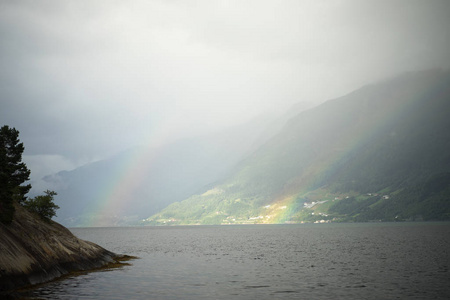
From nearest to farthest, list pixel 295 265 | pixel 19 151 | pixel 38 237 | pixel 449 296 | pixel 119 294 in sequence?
pixel 449 296, pixel 119 294, pixel 38 237, pixel 19 151, pixel 295 265

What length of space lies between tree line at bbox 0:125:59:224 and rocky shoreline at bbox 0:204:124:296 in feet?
9.16

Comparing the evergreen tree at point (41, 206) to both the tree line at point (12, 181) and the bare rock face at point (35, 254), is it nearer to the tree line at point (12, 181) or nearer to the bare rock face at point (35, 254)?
the tree line at point (12, 181)

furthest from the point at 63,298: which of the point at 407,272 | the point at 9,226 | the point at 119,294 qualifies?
the point at 407,272

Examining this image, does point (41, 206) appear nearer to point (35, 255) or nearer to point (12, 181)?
point (12, 181)

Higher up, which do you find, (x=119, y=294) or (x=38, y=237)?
(x=38, y=237)

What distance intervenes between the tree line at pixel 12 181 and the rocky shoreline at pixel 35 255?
2791 millimetres

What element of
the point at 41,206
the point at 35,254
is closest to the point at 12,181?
the point at 41,206

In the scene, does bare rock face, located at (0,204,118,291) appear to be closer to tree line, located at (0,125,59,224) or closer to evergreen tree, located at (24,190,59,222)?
tree line, located at (0,125,59,224)

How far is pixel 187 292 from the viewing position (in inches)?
1654

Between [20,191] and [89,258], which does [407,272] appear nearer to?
[89,258]

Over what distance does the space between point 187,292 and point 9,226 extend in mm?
27581

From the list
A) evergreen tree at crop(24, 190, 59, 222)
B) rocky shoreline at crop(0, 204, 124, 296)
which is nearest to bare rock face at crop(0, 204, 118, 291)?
rocky shoreline at crop(0, 204, 124, 296)

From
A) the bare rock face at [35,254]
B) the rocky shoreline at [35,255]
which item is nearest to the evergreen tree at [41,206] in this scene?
the rocky shoreline at [35,255]

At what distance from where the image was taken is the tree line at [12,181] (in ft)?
158
